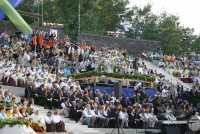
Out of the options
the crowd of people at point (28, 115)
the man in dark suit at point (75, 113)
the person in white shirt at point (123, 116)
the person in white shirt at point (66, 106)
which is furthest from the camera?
the person in white shirt at point (123, 116)

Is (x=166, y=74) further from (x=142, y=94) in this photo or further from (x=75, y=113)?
(x=75, y=113)

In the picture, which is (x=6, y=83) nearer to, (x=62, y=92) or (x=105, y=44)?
(x=62, y=92)

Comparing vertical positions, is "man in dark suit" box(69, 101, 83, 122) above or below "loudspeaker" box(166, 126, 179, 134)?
above

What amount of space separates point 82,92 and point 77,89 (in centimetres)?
78

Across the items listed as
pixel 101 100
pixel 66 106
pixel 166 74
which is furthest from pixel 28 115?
pixel 166 74

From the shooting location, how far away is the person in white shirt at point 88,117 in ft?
57.8

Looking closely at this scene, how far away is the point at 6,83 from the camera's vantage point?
20625 mm

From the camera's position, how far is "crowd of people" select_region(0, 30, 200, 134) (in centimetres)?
1850

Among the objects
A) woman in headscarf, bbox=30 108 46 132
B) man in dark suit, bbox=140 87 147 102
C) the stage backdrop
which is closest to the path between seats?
the stage backdrop

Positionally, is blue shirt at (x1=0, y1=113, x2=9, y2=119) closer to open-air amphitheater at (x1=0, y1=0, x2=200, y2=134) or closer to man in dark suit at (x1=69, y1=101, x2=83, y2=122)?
open-air amphitheater at (x1=0, y1=0, x2=200, y2=134)

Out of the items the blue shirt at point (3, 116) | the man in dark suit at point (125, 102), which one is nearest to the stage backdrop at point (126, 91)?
the man in dark suit at point (125, 102)

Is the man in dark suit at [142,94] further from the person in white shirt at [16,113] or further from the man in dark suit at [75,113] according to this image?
the person in white shirt at [16,113]

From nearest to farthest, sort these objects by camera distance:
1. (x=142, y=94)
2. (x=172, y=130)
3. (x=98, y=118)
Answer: (x=172, y=130) < (x=98, y=118) < (x=142, y=94)

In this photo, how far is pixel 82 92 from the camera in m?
20.2
